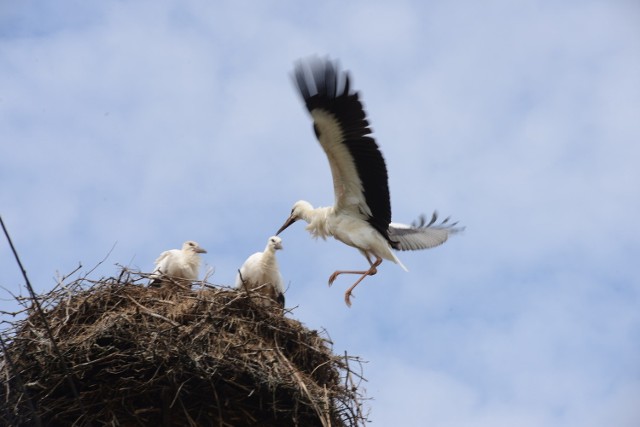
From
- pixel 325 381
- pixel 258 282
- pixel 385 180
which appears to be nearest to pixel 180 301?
pixel 325 381

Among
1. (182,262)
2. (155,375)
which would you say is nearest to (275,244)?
(182,262)

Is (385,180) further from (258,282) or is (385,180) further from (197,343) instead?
(197,343)

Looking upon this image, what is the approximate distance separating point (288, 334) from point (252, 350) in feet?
2.05

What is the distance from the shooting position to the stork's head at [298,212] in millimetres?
10555

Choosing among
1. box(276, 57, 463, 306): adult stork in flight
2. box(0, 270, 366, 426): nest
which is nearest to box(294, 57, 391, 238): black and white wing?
box(276, 57, 463, 306): adult stork in flight

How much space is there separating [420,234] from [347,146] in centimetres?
253

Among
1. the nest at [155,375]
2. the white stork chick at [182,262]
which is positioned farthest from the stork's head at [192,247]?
the nest at [155,375]

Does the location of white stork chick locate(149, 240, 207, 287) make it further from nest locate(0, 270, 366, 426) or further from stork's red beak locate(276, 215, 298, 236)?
nest locate(0, 270, 366, 426)

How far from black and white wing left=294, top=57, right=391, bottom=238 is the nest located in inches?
91.0

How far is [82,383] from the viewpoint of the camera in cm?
703

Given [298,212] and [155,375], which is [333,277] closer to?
[298,212]

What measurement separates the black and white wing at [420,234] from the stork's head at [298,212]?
1.00 metres

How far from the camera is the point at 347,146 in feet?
29.9

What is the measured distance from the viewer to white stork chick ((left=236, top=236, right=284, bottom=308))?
9734mm
